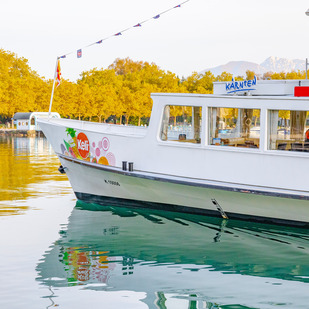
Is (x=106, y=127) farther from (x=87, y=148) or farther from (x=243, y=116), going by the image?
Result: (x=243, y=116)

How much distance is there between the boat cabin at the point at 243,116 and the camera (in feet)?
35.0

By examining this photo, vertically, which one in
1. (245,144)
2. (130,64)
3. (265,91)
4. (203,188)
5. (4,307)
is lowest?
(4,307)

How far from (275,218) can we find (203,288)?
360cm

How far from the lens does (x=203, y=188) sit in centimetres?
1121

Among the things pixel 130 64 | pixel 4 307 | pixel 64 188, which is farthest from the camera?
pixel 130 64

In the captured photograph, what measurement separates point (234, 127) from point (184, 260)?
3.15 metres

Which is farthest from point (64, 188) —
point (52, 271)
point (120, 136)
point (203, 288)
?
point (203, 288)

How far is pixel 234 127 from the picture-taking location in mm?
11078

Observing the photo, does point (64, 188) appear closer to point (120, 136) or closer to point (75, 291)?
point (120, 136)

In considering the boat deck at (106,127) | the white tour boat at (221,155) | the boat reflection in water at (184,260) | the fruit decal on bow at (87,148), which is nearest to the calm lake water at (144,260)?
the boat reflection in water at (184,260)

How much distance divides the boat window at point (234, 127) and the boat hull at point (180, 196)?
35.9 inches

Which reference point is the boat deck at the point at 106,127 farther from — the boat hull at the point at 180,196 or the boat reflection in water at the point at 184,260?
the boat reflection in water at the point at 184,260

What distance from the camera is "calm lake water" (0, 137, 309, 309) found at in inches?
293

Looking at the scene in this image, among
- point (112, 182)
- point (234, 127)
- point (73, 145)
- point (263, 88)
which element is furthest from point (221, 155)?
point (73, 145)
